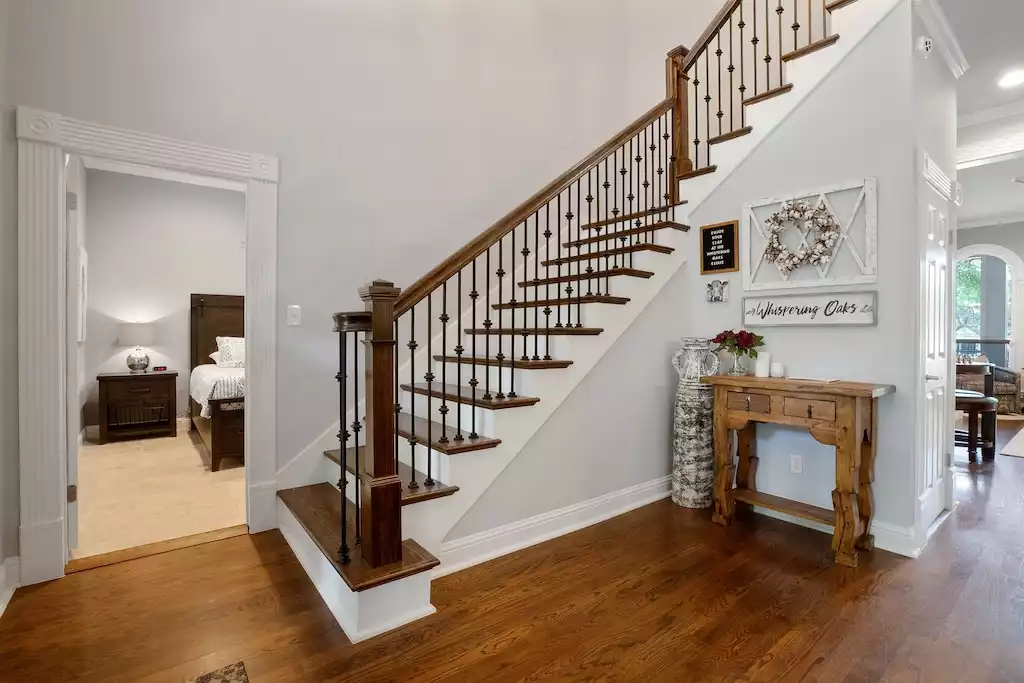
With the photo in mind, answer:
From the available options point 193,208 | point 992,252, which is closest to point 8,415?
point 193,208

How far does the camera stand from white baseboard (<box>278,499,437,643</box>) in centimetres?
188

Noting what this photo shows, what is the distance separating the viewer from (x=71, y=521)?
252cm

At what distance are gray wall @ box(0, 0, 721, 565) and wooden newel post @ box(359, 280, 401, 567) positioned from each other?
4.08ft

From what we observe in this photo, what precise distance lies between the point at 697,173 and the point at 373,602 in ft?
10.5

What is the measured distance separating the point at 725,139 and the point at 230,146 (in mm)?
3060

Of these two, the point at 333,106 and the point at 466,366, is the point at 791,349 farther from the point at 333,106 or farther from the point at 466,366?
the point at 333,106

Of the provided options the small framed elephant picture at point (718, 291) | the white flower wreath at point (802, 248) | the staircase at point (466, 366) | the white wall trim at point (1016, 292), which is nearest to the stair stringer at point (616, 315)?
the staircase at point (466, 366)

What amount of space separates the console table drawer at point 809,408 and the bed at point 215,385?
3374mm

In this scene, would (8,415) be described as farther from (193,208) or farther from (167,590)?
(193,208)

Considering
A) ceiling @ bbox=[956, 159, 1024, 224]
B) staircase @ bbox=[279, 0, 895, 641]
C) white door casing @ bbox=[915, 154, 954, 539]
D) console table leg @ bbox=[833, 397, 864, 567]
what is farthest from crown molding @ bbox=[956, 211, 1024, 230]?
console table leg @ bbox=[833, 397, 864, 567]

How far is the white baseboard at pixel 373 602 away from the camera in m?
1.88

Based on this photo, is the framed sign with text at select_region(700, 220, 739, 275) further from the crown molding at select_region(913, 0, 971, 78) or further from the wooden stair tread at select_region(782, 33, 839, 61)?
the crown molding at select_region(913, 0, 971, 78)

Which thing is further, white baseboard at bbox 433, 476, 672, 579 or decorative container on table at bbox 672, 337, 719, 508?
decorative container on table at bbox 672, 337, 719, 508

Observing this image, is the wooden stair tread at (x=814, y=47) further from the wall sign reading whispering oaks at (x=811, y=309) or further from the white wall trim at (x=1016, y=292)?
the white wall trim at (x=1016, y=292)
